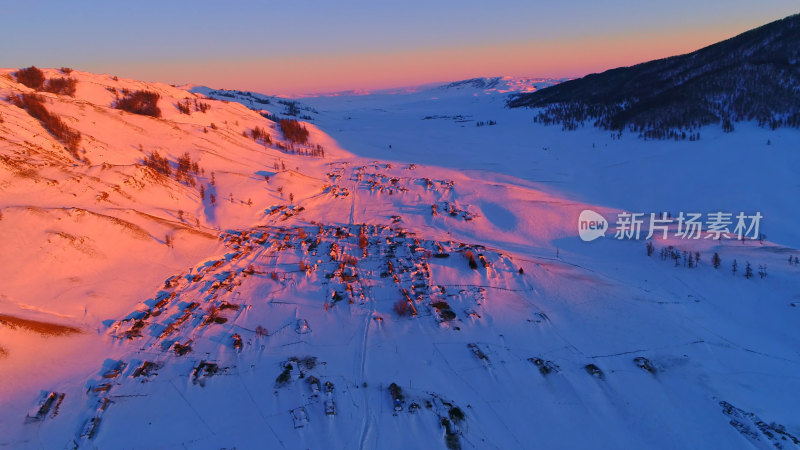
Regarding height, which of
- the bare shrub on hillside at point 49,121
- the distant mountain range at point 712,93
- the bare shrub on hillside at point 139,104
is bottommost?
the bare shrub on hillside at point 49,121

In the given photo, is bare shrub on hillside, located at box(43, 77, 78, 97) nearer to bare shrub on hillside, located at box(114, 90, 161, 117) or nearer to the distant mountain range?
bare shrub on hillside, located at box(114, 90, 161, 117)

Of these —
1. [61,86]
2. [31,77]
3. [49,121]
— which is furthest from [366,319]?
[31,77]

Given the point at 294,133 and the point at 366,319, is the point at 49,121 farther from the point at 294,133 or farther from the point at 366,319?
the point at 294,133

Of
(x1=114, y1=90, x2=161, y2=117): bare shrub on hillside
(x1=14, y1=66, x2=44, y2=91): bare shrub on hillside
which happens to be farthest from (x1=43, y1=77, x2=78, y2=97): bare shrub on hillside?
(x1=114, y1=90, x2=161, y2=117): bare shrub on hillside

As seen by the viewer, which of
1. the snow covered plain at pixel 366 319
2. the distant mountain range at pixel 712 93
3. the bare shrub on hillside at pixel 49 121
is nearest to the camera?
the snow covered plain at pixel 366 319

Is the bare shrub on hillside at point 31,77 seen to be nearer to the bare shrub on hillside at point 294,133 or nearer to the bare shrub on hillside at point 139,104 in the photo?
the bare shrub on hillside at point 139,104

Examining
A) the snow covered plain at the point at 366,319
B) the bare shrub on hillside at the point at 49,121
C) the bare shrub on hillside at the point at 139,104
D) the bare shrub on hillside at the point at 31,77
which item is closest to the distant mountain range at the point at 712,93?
the snow covered plain at the point at 366,319
